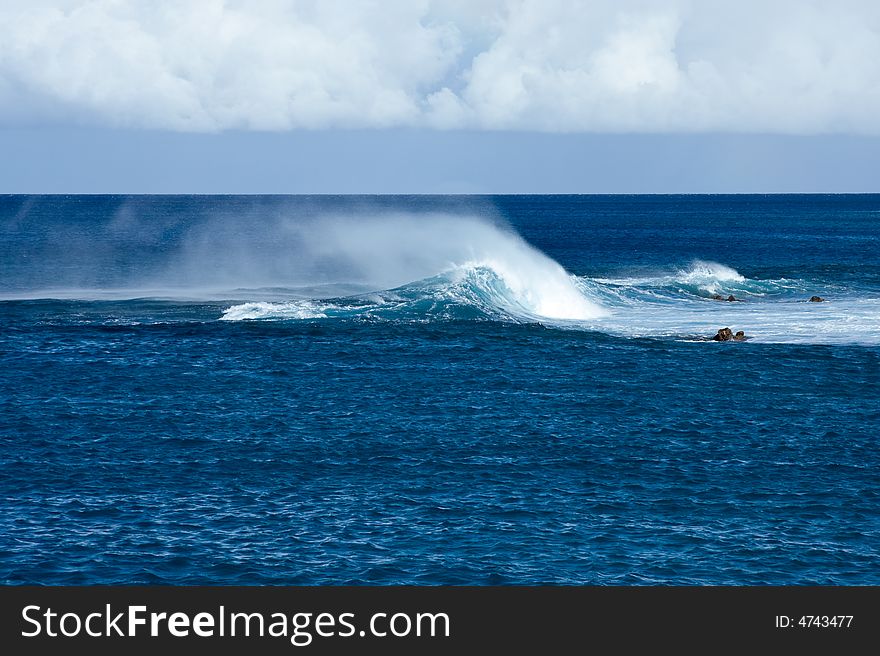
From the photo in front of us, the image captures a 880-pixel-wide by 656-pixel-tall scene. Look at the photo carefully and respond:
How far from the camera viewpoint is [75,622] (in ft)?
74.2

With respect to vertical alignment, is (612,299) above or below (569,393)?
above

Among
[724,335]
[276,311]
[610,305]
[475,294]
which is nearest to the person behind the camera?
[724,335]

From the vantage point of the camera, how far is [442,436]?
139 ft

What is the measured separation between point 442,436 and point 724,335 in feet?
89.3

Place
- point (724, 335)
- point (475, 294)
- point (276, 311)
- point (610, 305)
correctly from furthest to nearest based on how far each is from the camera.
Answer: point (610, 305) → point (475, 294) → point (276, 311) → point (724, 335)

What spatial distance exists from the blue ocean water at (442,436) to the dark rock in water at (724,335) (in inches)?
49.6

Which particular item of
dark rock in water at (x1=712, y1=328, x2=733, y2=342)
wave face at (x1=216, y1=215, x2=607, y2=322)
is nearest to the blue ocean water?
wave face at (x1=216, y1=215, x2=607, y2=322)

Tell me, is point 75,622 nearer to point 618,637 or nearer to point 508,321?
point 618,637

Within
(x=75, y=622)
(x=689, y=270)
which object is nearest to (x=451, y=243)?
(x=689, y=270)

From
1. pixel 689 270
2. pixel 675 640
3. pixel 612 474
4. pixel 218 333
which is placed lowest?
pixel 675 640

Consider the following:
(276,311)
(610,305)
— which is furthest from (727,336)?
(276,311)

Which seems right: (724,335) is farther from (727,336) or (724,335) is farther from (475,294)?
(475,294)

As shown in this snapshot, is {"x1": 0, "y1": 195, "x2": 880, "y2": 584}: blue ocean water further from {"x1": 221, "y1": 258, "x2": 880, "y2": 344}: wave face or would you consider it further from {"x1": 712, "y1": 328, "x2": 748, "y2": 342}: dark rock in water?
{"x1": 712, "y1": 328, "x2": 748, "y2": 342}: dark rock in water

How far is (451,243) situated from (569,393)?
7968 cm
